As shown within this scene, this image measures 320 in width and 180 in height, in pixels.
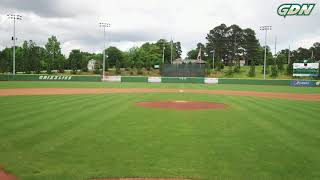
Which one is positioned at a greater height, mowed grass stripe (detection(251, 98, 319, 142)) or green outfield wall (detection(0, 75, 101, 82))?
green outfield wall (detection(0, 75, 101, 82))

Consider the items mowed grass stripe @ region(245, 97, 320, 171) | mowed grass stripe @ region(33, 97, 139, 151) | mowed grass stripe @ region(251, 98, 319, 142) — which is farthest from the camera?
mowed grass stripe @ region(251, 98, 319, 142)

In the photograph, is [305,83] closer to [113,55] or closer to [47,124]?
[47,124]

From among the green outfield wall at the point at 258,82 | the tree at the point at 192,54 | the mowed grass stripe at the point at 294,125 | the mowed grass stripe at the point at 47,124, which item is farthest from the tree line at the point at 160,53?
the mowed grass stripe at the point at 47,124

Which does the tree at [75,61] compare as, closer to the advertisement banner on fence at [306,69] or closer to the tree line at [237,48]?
the tree line at [237,48]

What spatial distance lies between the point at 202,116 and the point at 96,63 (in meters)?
96.4

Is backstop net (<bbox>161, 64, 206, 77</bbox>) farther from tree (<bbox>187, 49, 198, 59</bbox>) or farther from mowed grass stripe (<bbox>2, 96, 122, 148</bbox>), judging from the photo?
tree (<bbox>187, 49, 198, 59</bbox>)

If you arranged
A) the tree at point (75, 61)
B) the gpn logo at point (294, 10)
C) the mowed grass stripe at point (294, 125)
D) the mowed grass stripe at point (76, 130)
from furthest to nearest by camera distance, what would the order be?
1. the tree at point (75, 61)
2. the gpn logo at point (294, 10)
3. the mowed grass stripe at point (294, 125)
4. the mowed grass stripe at point (76, 130)

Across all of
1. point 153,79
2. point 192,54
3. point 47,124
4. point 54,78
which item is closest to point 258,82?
point 153,79

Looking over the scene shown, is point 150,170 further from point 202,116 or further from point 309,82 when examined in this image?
point 309,82

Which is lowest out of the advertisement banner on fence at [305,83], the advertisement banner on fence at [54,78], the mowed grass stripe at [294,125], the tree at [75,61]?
the mowed grass stripe at [294,125]

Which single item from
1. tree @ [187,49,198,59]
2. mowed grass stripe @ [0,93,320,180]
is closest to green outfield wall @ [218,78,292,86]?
mowed grass stripe @ [0,93,320,180]

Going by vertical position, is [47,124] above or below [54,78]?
below

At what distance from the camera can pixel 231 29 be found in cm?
11188

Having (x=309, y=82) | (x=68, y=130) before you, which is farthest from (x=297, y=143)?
(x=309, y=82)
